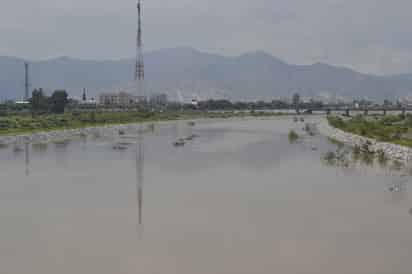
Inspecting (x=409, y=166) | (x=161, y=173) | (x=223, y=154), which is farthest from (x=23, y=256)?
(x=223, y=154)

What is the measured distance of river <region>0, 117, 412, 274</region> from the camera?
812 cm

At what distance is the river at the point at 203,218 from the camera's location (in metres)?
8.12

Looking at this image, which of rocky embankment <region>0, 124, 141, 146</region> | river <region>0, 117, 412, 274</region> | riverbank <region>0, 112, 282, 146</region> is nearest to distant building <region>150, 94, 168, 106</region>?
riverbank <region>0, 112, 282, 146</region>

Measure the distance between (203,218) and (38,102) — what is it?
40.6 meters

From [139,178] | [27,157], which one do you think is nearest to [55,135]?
[27,157]

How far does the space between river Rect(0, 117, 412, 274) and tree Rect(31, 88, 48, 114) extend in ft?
93.7

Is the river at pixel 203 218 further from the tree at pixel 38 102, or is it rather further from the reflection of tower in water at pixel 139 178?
the tree at pixel 38 102

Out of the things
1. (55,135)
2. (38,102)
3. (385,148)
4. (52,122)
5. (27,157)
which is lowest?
(27,157)

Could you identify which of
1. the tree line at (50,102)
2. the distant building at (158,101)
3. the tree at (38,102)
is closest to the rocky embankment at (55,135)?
the tree at (38,102)

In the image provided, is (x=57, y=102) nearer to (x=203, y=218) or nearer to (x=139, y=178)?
(x=139, y=178)

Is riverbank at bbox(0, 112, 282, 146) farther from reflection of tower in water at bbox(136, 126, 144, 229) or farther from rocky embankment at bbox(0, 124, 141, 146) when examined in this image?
reflection of tower in water at bbox(136, 126, 144, 229)

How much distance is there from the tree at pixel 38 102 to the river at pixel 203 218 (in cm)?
2857

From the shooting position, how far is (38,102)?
4769 cm

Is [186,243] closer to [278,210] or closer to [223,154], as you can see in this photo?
[278,210]
